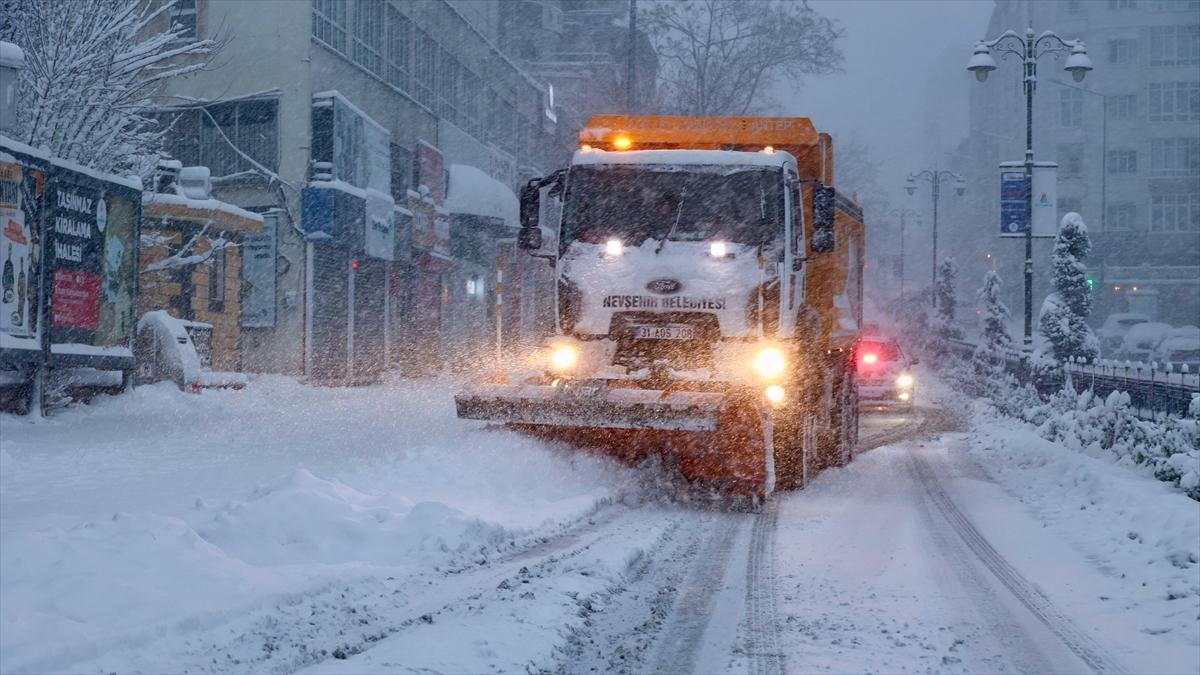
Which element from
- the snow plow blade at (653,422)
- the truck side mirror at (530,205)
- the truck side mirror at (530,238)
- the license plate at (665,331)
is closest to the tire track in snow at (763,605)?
the snow plow blade at (653,422)

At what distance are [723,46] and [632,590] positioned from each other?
36609 millimetres

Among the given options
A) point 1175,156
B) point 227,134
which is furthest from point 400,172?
point 1175,156

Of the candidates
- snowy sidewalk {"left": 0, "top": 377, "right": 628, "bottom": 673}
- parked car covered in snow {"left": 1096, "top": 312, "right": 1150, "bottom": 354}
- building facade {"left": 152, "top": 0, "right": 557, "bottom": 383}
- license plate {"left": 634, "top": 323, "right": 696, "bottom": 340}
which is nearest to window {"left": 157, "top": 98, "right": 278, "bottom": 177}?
building facade {"left": 152, "top": 0, "right": 557, "bottom": 383}

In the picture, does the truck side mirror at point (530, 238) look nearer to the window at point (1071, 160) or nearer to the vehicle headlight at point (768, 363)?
the vehicle headlight at point (768, 363)

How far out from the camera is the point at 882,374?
904 inches

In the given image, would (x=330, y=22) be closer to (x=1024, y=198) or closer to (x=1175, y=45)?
(x=1024, y=198)

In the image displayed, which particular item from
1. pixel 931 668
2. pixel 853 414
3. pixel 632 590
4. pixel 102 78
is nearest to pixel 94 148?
pixel 102 78

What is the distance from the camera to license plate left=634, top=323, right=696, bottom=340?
1084cm

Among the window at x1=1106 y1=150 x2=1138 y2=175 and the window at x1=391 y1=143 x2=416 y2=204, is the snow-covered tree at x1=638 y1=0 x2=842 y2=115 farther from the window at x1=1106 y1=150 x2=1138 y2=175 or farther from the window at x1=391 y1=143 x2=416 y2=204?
the window at x1=1106 y1=150 x2=1138 y2=175

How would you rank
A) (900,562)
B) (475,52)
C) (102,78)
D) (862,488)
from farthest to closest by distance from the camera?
1. (475,52)
2. (102,78)
3. (862,488)
4. (900,562)

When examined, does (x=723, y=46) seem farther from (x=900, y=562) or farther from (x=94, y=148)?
(x=900, y=562)

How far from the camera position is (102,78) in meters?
17.8

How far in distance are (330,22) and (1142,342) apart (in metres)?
30.6

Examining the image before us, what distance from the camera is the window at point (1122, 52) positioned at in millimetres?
79688
